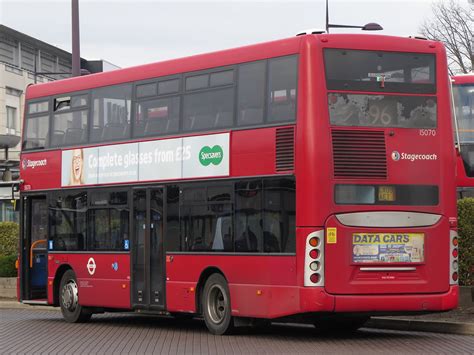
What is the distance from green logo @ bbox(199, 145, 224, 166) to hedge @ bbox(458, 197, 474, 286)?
5.23m

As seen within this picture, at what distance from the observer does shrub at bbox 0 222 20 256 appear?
107 ft

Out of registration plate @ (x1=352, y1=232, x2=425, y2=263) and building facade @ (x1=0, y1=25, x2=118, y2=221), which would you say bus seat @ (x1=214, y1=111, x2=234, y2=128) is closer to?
registration plate @ (x1=352, y1=232, x2=425, y2=263)

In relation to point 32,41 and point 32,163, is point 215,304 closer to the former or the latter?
point 32,163

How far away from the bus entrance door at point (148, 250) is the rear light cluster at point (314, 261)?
3935mm

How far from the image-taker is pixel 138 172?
20500 millimetres

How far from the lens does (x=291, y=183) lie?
1714 centimetres

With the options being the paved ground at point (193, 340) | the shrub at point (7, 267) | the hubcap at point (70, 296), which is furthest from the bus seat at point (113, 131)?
the shrub at point (7, 267)

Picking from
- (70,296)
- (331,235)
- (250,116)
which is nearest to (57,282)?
(70,296)

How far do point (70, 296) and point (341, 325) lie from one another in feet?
19.1

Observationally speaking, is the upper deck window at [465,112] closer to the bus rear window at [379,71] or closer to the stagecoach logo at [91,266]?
the stagecoach logo at [91,266]

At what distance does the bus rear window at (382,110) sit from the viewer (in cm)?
1703

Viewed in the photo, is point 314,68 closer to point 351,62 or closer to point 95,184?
point 351,62

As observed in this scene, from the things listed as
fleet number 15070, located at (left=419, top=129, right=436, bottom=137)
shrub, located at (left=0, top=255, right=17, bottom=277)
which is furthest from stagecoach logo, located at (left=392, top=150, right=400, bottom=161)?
shrub, located at (left=0, top=255, right=17, bottom=277)

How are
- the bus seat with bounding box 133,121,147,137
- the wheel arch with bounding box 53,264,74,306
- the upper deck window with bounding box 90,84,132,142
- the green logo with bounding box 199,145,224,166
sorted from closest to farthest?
the green logo with bounding box 199,145,224,166
the bus seat with bounding box 133,121,147,137
the upper deck window with bounding box 90,84,132,142
the wheel arch with bounding box 53,264,74,306
